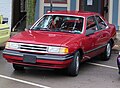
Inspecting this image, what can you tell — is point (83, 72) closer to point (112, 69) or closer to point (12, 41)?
point (112, 69)

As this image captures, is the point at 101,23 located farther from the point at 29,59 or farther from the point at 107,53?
the point at 29,59

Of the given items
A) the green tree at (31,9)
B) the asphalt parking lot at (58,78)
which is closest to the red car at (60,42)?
the asphalt parking lot at (58,78)

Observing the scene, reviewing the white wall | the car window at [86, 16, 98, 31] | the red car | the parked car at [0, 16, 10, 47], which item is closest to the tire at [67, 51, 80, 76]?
the red car

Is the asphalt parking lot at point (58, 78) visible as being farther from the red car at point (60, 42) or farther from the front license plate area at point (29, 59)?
the front license plate area at point (29, 59)

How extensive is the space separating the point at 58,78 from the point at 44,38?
0.97 m

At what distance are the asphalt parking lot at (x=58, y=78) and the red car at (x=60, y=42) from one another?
10.1 inches

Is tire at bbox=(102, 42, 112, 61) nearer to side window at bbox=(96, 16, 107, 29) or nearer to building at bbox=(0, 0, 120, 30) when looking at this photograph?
side window at bbox=(96, 16, 107, 29)

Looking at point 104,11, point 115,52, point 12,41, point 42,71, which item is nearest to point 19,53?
point 12,41

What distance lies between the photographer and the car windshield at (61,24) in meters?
8.86

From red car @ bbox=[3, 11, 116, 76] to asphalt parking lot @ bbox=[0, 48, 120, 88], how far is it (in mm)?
256

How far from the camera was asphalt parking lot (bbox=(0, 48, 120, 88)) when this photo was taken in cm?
731

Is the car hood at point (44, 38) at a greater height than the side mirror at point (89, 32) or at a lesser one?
lesser

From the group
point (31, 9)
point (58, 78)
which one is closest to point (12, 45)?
point (58, 78)

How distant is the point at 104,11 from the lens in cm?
1684
